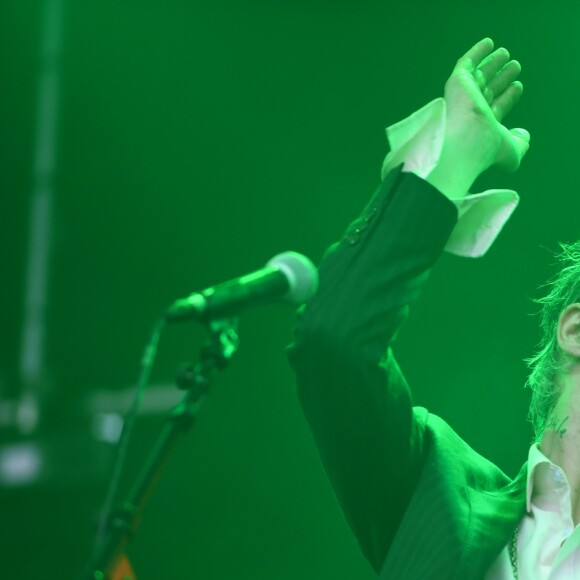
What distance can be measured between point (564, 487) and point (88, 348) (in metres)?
1.63

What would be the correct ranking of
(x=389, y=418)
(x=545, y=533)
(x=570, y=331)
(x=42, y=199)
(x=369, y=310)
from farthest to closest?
(x=42, y=199) < (x=570, y=331) < (x=545, y=533) < (x=389, y=418) < (x=369, y=310)

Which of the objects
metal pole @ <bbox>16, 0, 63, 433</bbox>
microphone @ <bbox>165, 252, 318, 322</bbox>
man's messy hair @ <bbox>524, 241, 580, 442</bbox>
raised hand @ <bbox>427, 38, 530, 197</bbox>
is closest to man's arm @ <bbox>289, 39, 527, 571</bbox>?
raised hand @ <bbox>427, 38, 530, 197</bbox>

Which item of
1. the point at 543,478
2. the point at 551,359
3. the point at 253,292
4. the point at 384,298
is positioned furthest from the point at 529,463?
the point at 253,292

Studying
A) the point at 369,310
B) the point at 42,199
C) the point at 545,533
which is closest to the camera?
the point at 369,310

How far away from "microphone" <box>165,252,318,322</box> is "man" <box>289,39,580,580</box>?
188 millimetres

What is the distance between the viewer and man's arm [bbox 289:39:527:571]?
1371 mm

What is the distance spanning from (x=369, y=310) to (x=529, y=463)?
48cm

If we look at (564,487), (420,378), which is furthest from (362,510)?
(420,378)

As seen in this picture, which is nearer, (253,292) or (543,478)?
(253,292)

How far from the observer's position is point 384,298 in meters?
1.37

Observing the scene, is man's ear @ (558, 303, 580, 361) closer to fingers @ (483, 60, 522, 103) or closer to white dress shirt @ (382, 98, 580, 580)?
white dress shirt @ (382, 98, 580, 580)

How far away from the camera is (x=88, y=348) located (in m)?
2.94

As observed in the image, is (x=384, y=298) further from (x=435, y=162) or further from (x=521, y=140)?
(x=521, y=140)

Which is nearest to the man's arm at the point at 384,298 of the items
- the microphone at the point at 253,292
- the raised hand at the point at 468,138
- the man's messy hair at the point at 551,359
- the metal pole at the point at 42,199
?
the raised hand at the point at 468,138
